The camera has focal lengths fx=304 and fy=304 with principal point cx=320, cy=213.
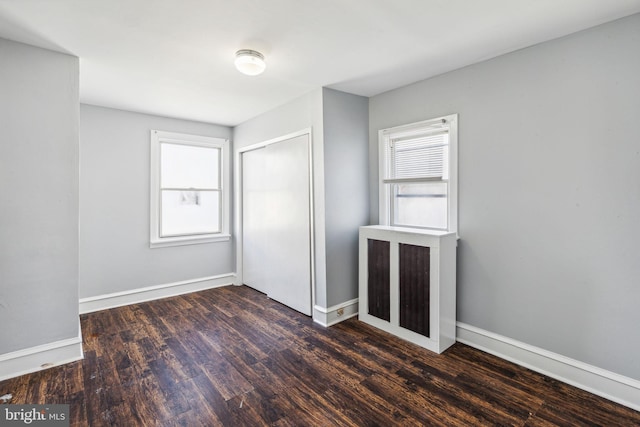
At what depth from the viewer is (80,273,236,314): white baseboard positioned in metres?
3.77

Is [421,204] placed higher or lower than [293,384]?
higher

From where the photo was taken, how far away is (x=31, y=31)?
2.17m

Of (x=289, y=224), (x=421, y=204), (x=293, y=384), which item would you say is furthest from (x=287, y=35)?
(x=293, y=384)

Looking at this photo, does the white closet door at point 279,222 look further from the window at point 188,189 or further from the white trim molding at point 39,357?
the white trim molding at point 39,357

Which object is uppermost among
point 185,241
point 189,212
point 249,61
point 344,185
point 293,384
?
point 249,61

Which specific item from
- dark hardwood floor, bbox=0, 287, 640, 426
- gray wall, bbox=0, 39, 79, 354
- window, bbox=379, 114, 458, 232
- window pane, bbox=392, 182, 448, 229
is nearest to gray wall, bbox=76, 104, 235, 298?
dark hardwood floor, bbox=0, 287, 640, 426

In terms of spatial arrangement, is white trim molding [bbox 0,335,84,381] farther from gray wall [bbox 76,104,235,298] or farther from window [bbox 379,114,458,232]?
window [bbox 379,114,458,232]

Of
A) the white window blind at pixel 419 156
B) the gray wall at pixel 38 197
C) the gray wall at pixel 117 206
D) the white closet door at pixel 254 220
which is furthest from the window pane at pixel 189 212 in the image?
the white window blind at pixel 419 156

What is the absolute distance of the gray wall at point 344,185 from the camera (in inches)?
130

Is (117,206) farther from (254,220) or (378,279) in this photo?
(378,279)

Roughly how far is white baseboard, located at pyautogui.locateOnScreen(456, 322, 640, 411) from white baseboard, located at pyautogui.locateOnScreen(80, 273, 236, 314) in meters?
3.48

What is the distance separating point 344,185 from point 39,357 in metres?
3.10

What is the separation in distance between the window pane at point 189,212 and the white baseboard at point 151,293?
2.40 ft

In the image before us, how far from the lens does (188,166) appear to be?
455cm
